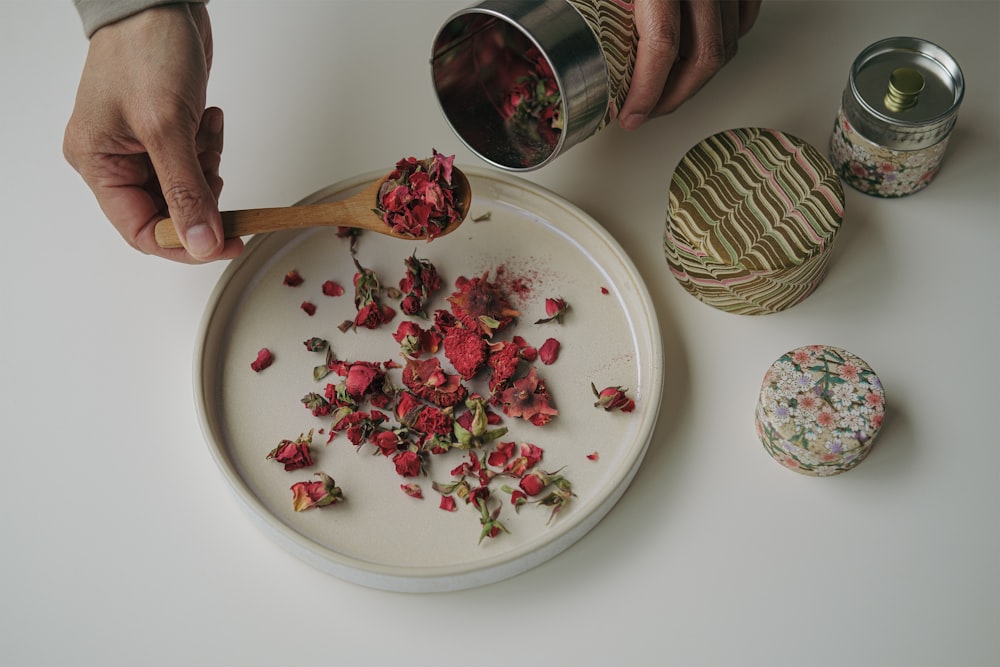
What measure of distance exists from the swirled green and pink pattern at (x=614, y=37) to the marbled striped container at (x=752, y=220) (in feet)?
0.36

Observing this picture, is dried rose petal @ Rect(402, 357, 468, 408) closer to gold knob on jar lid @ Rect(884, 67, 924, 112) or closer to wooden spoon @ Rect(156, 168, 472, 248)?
wooden spoon @ Rect(156, 168, 472, 248)

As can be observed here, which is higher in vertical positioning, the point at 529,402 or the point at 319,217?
the point at 319,217

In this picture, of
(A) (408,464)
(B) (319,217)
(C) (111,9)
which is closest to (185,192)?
(B) (319,217)

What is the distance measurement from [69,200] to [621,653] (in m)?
0.87

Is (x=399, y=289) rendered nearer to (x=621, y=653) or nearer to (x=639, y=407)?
(x=639, y=407)

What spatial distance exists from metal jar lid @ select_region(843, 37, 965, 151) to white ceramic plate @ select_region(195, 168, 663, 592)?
1.04ft

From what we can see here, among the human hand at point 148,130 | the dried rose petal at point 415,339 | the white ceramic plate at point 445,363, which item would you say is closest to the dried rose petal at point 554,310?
the white ceramic plate at point 445,363

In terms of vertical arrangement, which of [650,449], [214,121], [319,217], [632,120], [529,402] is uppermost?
[214,121]

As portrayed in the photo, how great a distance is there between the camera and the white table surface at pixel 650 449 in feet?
2.96

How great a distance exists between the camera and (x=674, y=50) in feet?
3.23

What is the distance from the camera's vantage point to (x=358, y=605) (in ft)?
3.03

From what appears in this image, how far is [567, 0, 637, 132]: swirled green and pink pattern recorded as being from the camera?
93 cm

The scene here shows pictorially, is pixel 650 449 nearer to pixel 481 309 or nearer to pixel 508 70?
pixel 481 309

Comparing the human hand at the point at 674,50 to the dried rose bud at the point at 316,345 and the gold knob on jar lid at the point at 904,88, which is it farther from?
the dried rose bud at the point at 316,345
